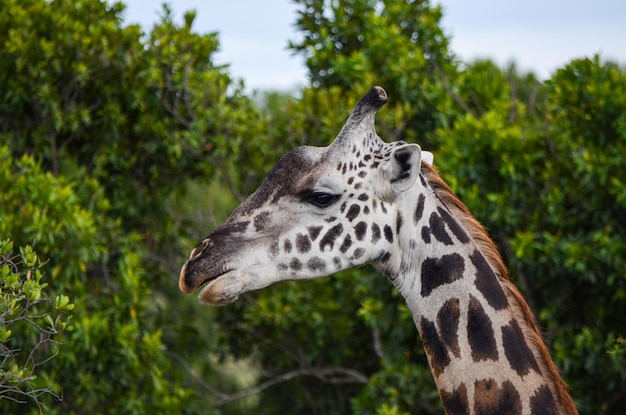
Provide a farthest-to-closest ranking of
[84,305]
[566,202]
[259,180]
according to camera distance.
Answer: [259,180] → [566,202] → [84,305]

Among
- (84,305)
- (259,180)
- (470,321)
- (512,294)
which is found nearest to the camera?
(470,321)

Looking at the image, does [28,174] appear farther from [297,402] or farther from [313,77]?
[297,402]

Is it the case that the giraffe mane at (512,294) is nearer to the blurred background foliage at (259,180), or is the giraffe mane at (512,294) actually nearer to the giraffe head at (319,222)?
the giraffe head at (319,222)

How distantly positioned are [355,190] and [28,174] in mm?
3563

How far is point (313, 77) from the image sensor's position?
368 inches

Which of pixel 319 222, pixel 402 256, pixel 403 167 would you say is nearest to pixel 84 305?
pixel 319 222

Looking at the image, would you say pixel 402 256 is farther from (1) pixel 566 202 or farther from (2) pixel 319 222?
(1) pixel 566 202

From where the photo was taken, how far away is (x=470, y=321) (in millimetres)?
4289

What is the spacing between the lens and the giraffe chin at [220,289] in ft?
14.2

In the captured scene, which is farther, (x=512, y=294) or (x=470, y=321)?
(x=512, y=294)

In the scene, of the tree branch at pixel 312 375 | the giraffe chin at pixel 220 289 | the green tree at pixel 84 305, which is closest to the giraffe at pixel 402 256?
the giraffe chin at pixel 220 289

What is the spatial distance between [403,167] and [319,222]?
539mm

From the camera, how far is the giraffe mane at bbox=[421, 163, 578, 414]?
4.28 m

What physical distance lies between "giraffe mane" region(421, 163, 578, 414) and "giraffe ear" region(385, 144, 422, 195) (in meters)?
0.31
